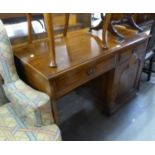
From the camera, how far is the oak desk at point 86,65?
1.03 meters

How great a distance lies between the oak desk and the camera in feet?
3.39

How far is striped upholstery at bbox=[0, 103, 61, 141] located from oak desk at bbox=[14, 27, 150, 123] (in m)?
0.14

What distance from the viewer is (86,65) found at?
1113 mm

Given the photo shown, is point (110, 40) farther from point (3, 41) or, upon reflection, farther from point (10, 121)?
point (10, 121)

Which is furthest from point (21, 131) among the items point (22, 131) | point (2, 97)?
point (2, 97)

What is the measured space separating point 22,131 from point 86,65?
0.58 m

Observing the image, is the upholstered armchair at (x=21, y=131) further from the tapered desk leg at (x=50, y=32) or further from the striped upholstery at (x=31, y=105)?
the tapered desk leg at (x=50, y=32)

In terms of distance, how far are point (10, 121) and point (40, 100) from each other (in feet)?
0.91

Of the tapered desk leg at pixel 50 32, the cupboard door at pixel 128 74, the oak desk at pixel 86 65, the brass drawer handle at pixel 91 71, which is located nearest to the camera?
the tapered desk leg at pixel 50 32

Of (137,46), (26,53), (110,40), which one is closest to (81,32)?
(110,40)

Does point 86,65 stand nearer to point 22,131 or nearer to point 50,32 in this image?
point 50,32

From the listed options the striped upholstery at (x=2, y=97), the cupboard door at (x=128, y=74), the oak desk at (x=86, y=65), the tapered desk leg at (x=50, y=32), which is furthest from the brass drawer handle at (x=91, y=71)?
the striped upholstery at (x=2, y=97)

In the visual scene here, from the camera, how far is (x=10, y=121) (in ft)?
3.51

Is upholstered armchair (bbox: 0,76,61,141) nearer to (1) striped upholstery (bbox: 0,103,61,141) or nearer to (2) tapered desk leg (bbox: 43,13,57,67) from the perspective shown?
(1) striped upholstery (bbox: 0,103,61,141)
